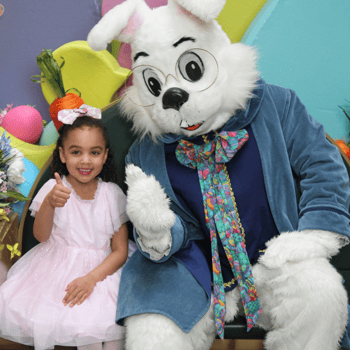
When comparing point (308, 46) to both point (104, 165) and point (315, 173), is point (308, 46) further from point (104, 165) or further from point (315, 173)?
point (104, 165)

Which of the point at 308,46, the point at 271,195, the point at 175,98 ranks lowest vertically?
the point at 271,195

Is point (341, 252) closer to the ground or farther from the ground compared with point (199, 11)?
closer to the ground

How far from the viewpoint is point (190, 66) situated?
3.36 feet

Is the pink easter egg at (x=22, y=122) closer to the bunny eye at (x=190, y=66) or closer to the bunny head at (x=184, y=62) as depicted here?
the bunny head at (x=184, y=62)

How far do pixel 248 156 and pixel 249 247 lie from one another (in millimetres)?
298

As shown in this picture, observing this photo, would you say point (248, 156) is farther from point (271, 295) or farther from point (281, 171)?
point (271, 295)

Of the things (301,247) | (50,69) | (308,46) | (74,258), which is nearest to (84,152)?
(74,258)

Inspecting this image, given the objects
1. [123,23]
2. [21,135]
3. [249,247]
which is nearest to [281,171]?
[249,247]

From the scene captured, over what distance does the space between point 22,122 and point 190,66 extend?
925mm

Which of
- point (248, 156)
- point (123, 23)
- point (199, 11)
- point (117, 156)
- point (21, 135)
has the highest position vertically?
point (199, 11)

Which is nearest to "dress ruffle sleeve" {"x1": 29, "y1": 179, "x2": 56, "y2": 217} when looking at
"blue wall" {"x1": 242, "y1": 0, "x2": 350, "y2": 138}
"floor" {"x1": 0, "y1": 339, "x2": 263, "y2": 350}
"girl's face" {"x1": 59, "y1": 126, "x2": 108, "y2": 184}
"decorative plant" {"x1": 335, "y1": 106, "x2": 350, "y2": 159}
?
"girl's face" {"x1": 59, "y1": 126, "x2": 108, "y2": 184}

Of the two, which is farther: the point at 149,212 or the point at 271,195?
the point at 271,195

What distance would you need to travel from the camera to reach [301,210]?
105 cm

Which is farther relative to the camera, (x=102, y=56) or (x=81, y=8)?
(x=81, y=8)
